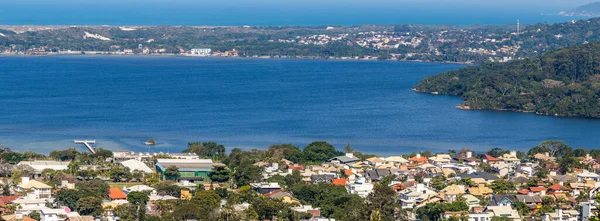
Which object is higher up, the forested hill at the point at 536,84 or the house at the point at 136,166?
the house at the point at 136,166

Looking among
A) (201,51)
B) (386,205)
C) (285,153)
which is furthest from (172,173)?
(201,51)

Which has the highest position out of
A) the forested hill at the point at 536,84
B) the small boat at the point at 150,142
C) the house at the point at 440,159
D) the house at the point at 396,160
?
the house at the point at 396,160

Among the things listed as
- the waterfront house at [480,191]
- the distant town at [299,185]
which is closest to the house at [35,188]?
the distant town at [299,185]

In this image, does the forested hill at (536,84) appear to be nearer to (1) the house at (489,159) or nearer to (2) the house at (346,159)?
(1) the house at (489,159)

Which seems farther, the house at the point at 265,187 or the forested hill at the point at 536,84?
the forested hill at the point at 536,84

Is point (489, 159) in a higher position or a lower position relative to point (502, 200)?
lower

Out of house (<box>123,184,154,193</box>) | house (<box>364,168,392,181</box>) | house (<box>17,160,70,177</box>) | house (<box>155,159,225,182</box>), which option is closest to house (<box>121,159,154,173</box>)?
house (<box>155,159,225,182</box>)

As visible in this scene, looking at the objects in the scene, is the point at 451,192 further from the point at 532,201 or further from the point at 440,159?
the point at 440,159
